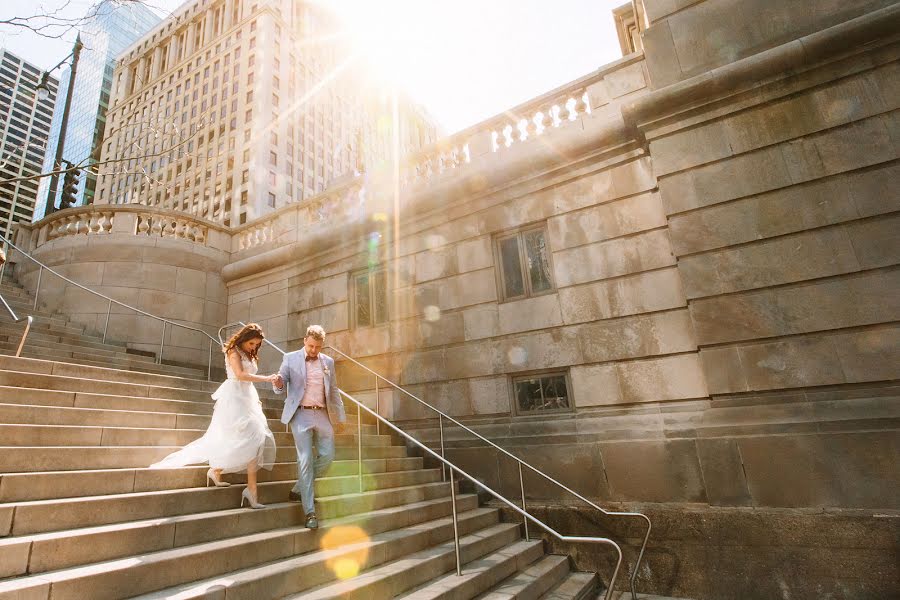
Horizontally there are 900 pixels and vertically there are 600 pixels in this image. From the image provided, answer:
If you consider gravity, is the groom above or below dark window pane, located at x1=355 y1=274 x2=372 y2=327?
below

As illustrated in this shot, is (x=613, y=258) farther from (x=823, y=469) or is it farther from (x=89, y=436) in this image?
(x=89, y=436)

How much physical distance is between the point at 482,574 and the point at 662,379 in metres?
4.07

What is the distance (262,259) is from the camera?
12266mm

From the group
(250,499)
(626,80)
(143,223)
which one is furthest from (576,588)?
(143,223)

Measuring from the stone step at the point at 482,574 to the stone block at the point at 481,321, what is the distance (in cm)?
365

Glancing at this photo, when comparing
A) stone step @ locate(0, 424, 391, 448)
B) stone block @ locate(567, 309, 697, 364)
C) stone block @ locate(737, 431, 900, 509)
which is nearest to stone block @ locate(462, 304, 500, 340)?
stone block @ locate(567, 309, 697, 364)

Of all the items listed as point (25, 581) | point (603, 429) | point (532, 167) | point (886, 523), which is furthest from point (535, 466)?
point (25, 581)

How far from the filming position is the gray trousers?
4.62 meters

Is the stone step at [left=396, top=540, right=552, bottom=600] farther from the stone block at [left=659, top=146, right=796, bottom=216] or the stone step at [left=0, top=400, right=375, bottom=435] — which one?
the stone block at [left=659, top=146, right=796, bottom=216]

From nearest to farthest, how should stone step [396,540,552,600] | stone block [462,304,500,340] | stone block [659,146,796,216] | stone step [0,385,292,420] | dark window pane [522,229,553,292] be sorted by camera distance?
stone step [396,540,552,600] < stone step [0,385,292,420] < stone block [659,146,796,216] < dark window pane [522,229,553,292] < stone block [462,304,500,340]

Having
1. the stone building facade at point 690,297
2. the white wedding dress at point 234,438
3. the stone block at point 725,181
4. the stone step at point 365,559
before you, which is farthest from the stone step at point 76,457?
the stone block at point 725,181

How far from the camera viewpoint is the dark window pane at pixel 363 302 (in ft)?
34.5

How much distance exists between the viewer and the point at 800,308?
20.3 ft

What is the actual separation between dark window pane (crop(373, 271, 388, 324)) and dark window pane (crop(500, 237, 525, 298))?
285 cm
